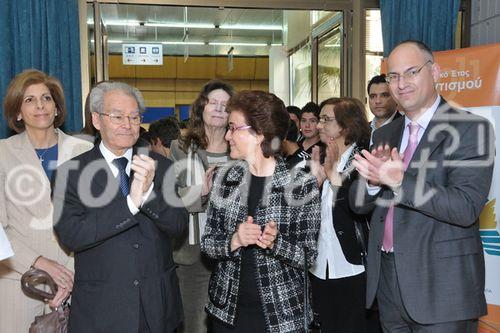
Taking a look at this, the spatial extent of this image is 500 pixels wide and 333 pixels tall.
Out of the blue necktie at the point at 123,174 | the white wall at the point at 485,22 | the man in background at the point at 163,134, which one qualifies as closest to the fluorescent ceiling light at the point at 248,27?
the white wall at the point at 485,22

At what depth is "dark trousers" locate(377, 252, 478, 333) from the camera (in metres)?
2.00

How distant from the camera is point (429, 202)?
188 centimetres

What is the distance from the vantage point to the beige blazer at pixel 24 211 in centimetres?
233

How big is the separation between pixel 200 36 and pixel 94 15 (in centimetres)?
737

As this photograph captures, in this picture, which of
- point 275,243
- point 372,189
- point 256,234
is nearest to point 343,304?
point 372,189

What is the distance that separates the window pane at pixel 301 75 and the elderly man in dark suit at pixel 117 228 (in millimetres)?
5505

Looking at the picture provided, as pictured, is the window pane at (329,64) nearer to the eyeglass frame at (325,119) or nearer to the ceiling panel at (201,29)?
the eyeglass frame at (325,119)

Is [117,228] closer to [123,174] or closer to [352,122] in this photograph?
[123,174]

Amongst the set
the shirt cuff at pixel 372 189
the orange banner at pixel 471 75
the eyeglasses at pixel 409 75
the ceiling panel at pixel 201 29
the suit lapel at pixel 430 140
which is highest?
the ceiling panel at pixel 201 29

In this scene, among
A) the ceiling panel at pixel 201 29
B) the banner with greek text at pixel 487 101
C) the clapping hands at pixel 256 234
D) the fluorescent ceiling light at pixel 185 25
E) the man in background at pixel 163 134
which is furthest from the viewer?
the fluorescent ceiling light at pixel 185 25

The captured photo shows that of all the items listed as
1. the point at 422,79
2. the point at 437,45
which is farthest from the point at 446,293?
the point at 437,45

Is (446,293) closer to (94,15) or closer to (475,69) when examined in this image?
(475,69)

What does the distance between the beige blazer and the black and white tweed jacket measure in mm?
789

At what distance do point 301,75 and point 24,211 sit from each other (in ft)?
20.7
